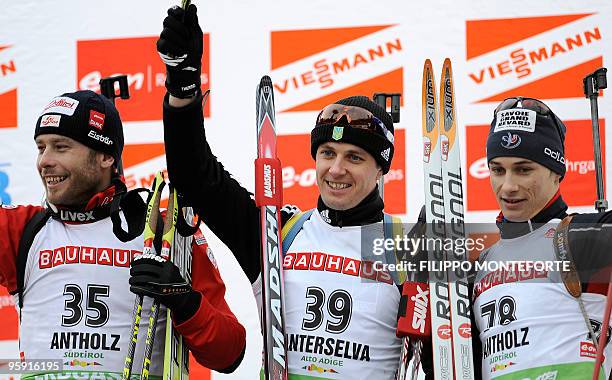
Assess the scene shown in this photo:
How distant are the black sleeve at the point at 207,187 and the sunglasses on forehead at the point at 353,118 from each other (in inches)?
15.6

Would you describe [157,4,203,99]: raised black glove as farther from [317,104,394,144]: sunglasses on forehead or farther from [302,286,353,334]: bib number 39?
[302,286,353,334]: bib number 39

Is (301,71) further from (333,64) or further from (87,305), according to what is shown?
(87,305)


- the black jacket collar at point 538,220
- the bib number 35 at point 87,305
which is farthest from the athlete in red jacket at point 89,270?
the black jacket collar at point 538,220

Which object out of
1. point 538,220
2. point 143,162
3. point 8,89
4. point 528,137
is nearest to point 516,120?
point 528,137

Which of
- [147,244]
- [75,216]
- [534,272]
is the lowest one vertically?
[534,272]

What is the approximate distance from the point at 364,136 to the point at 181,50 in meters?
0.72

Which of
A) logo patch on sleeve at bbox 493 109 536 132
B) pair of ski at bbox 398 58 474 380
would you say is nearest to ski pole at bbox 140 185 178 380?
pair of ski at bbox 398 58 474 380

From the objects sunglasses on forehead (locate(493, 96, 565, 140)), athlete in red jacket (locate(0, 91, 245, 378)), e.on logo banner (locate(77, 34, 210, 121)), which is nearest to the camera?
athlete in red jacket (locate(0, 91, 245, 378))

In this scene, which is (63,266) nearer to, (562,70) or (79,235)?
(79,235)

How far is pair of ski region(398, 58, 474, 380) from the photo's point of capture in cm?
332

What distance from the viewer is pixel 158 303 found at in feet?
10.9

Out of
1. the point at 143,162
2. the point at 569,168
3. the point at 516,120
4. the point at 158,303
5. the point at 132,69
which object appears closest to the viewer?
the point at 158,303

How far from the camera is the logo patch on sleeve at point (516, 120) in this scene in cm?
353

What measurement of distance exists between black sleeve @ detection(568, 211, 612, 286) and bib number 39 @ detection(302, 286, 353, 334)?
762 mm
